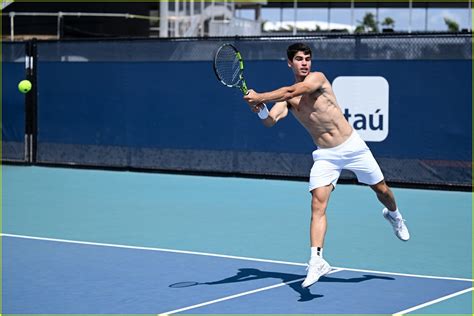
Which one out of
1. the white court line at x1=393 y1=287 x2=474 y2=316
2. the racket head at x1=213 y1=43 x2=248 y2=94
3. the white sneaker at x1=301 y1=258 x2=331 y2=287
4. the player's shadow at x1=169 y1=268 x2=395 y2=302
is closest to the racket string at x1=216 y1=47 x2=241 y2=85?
the racket head at x1=213 y1=43 x2=248 y2=94

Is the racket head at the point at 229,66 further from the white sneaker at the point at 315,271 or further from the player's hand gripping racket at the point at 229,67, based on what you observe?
the white sneaker at the point at 315,271

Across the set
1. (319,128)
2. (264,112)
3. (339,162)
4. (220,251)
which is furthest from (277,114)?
(220,251)

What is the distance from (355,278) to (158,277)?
1.51 m

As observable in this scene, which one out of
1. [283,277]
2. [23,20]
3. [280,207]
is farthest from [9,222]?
[23,20]

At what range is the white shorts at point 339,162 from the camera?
7254mm

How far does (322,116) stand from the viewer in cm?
723

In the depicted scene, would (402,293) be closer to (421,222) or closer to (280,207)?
(421,222)

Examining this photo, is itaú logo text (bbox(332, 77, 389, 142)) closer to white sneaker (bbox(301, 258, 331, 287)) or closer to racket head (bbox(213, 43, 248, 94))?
racket head (bbox(213, 43, 248, 94))

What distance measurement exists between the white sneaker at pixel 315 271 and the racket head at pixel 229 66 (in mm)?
1541

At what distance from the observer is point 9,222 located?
1036 centimetres

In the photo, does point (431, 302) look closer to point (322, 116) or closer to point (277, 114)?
point (322, 116)

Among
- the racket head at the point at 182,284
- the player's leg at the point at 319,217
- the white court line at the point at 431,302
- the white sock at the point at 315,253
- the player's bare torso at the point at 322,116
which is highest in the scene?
the player's bare torso at the point at 322,116

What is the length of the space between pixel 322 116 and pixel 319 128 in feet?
0.34

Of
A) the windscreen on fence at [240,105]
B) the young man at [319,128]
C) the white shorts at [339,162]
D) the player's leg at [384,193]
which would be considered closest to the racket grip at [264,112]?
A: the young man at [319,128]
